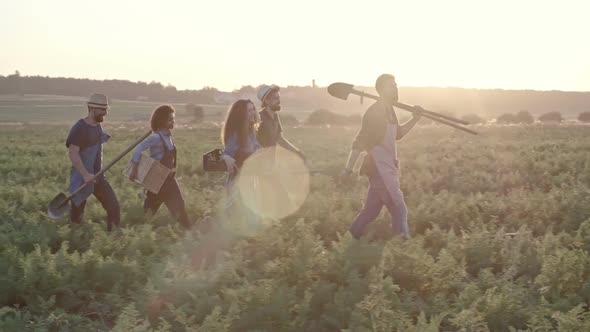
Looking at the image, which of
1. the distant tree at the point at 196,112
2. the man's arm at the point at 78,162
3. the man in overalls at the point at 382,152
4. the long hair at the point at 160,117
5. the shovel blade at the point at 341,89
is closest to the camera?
the man in overalls at the point at 382,152

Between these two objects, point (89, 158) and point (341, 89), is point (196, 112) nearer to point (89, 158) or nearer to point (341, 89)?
point (89, 158)

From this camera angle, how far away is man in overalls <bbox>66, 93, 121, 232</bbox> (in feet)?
26.3

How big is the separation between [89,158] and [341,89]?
3407 mm

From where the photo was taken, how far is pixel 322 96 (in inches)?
6590

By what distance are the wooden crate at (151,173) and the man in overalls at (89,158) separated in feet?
1.41

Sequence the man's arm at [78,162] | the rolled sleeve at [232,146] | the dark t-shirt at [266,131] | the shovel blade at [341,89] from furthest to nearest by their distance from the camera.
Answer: the dark t-shirt at [266,131] < the rolled sleeve at [232,146] < the man's arm at [78,162] < the shovel blade at [341,89]

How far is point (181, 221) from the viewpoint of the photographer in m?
8.86

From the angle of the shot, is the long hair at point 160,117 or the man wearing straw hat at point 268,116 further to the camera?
the long hair at point 160,117

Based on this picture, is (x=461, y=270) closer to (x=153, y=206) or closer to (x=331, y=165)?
(x=153, y=206)

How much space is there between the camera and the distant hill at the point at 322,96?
473 feet

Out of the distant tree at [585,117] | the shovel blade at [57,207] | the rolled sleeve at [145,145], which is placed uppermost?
the rolled sleeve at [145,145]

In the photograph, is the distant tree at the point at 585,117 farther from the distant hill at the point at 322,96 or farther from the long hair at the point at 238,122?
the long hair at the point at 238,122

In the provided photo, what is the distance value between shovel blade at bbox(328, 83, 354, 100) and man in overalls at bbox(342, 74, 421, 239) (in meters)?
0.36

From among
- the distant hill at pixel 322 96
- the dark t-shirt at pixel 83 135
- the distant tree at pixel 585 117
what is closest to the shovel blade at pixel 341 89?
the dark t-shirt at pixel 83 135
